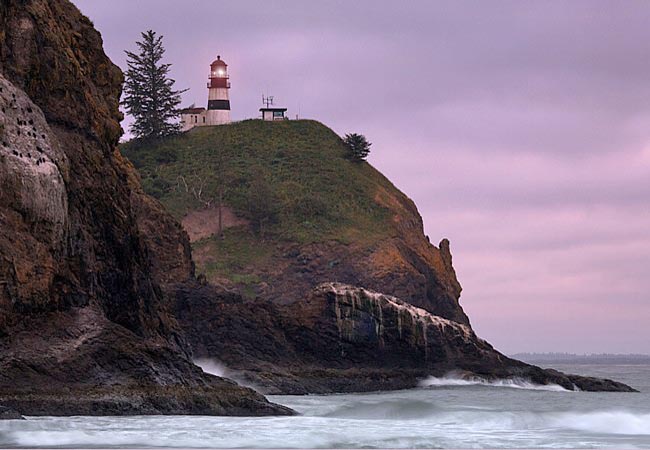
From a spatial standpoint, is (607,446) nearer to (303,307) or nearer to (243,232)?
(303,307)

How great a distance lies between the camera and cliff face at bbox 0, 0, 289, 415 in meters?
33.5

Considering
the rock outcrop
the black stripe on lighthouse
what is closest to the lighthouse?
the black stripe on lighthouse

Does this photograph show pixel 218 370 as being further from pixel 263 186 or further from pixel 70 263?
pixel 263 186

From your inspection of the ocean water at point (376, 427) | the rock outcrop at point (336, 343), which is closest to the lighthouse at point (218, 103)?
the rock outcrop at point (336, 343)

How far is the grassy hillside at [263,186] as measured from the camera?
109 m

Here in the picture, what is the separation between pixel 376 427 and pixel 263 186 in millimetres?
81488

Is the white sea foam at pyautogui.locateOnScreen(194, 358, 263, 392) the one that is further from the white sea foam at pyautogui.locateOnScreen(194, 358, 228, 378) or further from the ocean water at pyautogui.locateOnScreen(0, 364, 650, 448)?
the ocean water at pyautogui.locateOnScreen(0, 364, 650, 448)

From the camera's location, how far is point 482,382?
67.7m

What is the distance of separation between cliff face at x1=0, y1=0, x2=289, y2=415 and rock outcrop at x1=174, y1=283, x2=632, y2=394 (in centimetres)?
1464


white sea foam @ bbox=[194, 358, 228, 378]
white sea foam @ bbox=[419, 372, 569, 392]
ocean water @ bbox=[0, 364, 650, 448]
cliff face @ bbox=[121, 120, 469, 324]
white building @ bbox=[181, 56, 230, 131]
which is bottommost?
ocean water @ bbox=[0, 364, 650, 448]

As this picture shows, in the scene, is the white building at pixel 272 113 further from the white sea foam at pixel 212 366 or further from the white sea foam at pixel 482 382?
the white sea foam at pixel 212 366

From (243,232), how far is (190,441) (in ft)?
276

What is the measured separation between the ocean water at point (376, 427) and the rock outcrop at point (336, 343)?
30.4 feet

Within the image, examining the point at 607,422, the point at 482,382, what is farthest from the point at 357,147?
the point at 607,422
